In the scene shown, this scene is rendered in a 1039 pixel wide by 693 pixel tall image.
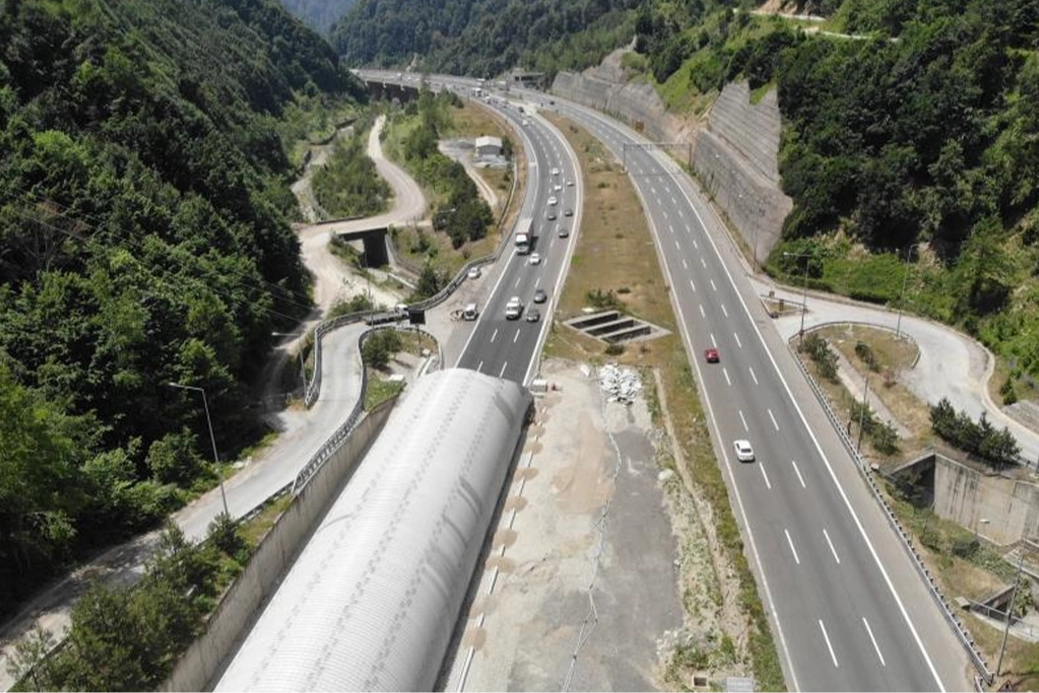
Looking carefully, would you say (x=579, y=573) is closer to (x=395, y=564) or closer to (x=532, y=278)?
(x=395, y=564)

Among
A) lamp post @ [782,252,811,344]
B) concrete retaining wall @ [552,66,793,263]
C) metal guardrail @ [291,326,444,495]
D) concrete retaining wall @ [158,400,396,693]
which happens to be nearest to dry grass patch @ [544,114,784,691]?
lamp post @ [782,252,811,344]

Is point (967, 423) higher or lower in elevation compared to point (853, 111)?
lower

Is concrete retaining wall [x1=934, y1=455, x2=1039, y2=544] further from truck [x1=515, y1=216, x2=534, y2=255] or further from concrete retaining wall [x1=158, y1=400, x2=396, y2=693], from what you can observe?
truck [x1=515, y1=216, x2=534, y2=255]

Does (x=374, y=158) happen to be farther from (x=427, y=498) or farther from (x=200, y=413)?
(x=427, y=498)

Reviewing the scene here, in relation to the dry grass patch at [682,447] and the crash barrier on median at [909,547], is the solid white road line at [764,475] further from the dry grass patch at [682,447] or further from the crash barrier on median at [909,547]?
the crash barrier on median at [909,547]

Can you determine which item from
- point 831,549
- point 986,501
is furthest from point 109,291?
point 986,501

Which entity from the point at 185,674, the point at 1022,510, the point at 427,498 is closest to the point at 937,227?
the point at 1022,510
